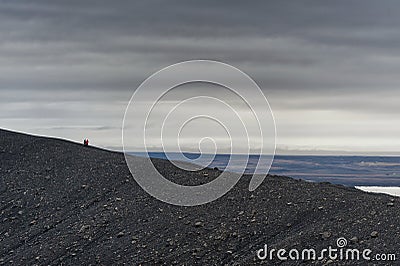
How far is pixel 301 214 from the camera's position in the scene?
104ft

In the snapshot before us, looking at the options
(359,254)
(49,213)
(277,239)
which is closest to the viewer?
(359,254)

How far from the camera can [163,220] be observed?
1314 inches

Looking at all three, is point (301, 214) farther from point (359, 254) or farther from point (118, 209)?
point (118, 209)

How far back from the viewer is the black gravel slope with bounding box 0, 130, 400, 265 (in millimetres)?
29703

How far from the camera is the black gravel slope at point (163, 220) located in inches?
1169

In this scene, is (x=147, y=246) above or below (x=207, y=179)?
below

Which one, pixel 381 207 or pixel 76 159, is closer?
pixel 381 207

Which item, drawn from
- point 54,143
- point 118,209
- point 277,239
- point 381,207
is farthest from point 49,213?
point 381,207

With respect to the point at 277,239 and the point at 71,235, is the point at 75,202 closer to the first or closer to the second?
the point at 71,235

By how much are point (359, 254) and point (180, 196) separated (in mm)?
Result: 10604

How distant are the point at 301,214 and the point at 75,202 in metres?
11.7

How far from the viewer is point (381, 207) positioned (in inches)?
1224

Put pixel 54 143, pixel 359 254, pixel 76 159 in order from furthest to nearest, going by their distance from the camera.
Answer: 1. pixel 54 143
2. pixel 76 159
3. pixel 359 254

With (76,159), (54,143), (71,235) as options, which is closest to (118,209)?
(71,235)
